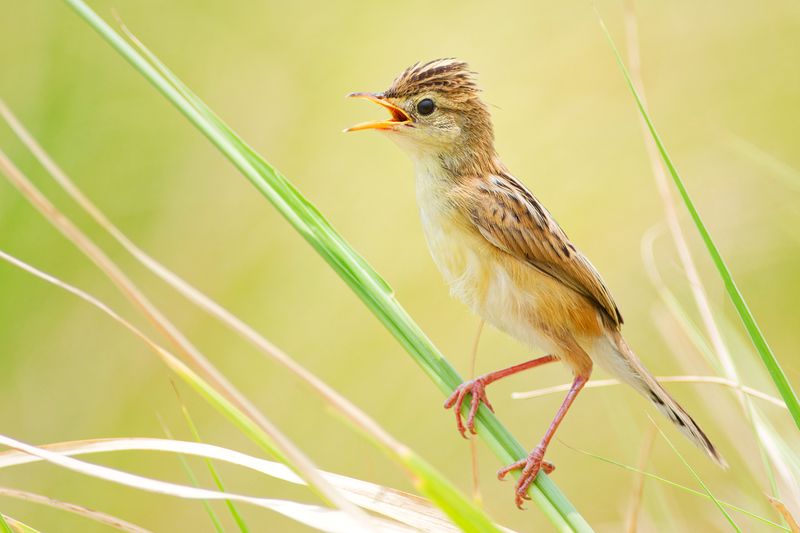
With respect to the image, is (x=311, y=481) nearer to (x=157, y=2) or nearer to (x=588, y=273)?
(x=588, y=273)

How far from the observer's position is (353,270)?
76.4 inches

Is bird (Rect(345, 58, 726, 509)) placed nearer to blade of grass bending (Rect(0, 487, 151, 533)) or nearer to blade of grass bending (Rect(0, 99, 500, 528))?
blade of grass bending (Rect(0, 487, 151, 533))

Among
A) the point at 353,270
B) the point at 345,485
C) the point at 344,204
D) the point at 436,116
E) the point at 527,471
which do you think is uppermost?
the point at 344,204

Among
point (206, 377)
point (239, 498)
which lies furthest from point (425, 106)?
point (206, 377)

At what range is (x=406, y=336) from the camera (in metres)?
2.03

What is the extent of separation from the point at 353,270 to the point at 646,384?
1424 mm

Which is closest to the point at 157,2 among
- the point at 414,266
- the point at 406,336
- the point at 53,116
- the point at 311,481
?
the point at 53,116

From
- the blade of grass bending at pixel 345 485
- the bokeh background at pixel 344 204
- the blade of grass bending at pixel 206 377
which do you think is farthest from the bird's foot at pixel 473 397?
the bokeh background at pixel 344 204

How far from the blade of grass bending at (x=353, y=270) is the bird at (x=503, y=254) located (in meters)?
0.65

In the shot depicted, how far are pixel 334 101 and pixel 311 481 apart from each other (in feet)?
18.1

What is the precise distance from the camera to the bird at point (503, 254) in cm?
287

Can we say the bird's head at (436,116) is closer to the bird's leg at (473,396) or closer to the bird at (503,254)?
the bird at (503,254)

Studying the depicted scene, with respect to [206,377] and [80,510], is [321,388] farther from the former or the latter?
[80,510]

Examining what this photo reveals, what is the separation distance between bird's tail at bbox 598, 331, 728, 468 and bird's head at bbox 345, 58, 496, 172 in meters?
0.79
